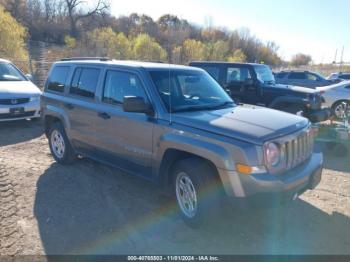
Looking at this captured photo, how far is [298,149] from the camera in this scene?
12.8 feet

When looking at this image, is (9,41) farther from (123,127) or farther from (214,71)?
(123,127)

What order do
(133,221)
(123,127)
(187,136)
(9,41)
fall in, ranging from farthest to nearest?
(9,41), (123,127), (133,221), (187,136)

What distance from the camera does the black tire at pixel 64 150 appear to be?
6.09m

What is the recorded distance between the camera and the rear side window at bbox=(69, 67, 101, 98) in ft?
17.2

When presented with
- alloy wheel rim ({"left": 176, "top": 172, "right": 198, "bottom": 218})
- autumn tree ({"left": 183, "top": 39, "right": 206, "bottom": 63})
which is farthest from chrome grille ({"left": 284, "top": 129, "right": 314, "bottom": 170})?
autumn tree ({"left": 183, "top": 39, "right": 206, "bottom": 63})

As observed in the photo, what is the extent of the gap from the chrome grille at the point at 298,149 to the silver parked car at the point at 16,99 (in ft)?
23.9

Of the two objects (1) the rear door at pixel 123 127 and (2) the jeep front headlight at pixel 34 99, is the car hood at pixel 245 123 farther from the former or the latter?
(2) the jeep front headlight at pixel 34 99

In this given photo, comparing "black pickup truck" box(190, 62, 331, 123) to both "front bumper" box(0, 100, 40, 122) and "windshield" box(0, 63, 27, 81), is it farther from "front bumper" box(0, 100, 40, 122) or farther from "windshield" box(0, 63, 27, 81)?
"windshield" box(0, 63, 27, 81)

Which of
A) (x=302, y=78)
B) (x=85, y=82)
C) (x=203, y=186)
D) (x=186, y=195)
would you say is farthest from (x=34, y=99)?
(x=302, y=78)

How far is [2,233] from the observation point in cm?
388

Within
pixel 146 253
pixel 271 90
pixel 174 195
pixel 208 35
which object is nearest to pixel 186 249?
pixel 146 253

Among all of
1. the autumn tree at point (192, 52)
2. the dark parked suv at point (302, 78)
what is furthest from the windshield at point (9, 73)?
the autumn tree at point (192, 52)

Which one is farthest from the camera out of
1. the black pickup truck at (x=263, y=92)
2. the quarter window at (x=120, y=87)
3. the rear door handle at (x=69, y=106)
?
the black pickup truck at (x=263, y=92)

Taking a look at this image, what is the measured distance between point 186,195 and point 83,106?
7.68 feet
